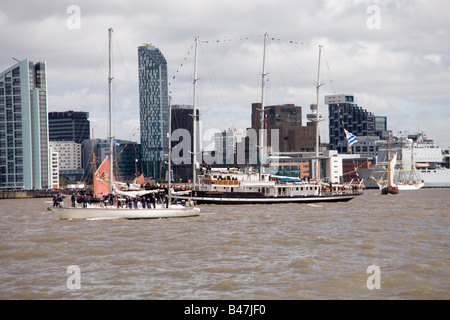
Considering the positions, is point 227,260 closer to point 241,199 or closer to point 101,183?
point 241,199

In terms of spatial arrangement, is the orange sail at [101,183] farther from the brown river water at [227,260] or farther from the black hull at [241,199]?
the brown river water at [227,260]

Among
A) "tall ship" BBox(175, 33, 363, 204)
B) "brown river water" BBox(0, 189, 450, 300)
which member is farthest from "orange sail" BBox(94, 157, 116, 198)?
"brown river water" BBox(0, 189, 450, 300)

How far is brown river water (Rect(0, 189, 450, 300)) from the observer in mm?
25234

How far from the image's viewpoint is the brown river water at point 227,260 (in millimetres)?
25234

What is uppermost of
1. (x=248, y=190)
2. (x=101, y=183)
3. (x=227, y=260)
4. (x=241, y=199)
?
(x=101, y=183)

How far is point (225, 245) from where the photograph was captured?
125ft

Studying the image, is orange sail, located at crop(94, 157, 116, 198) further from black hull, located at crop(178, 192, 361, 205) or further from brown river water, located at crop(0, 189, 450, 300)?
brown river water, located at crop(0, 189, 450, 300)

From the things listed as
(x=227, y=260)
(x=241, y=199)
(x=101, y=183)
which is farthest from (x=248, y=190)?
(x=227, y=260)

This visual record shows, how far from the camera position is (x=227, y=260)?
106ft

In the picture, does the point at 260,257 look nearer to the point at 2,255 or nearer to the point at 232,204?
the point at 2,255

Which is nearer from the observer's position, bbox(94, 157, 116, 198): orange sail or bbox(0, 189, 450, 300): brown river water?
bbox(0, 189, 450, 300): brown river water

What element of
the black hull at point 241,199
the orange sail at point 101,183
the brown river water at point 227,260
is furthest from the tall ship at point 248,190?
the brown river water at point 227,260

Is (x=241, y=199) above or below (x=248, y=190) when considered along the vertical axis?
below
